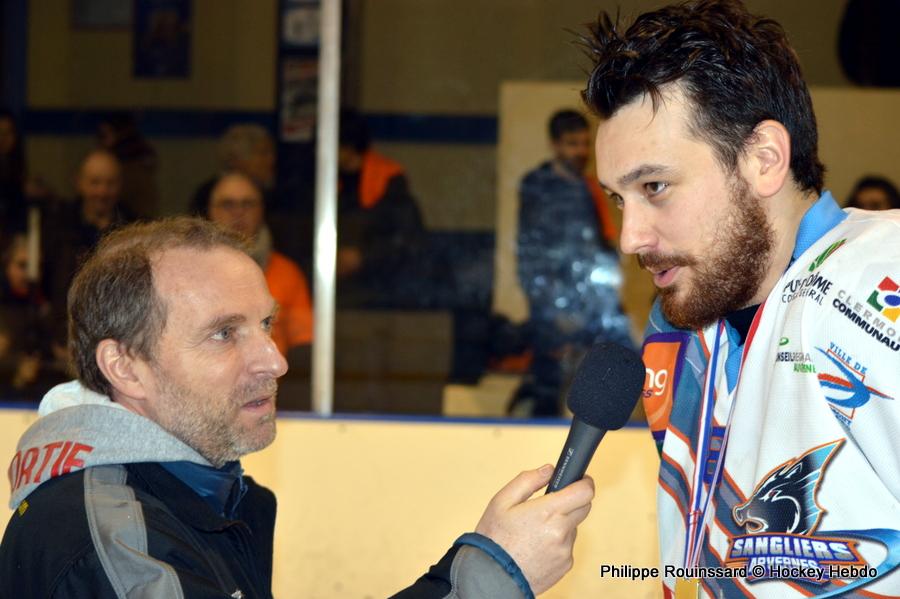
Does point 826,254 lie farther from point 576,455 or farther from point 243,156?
point 243,156

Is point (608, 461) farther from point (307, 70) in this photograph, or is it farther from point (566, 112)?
point (307, 70)

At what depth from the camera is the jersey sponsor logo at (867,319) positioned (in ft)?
4.00

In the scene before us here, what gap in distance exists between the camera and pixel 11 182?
154 inches

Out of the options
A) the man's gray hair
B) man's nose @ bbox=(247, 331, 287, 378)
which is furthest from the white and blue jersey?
the man's gray hair

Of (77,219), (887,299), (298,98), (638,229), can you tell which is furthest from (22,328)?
(887,299)

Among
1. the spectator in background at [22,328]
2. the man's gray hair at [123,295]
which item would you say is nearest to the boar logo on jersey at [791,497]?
the man's gray hair at [123,295]

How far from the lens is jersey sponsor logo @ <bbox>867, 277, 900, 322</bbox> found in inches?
48.1

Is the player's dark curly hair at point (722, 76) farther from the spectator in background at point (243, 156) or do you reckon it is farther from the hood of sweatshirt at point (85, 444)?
the spectator in background at point (243, 156)

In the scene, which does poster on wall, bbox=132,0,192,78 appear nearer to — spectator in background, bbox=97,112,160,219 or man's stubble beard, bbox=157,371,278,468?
spectator in background, bbox=97,112,160,219

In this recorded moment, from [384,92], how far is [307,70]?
0.94 ft

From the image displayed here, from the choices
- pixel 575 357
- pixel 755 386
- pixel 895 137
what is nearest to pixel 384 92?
pixel 575 357

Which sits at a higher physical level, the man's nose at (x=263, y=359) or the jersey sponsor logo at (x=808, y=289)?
the jersey sponsor logo at (x=808, y=289)

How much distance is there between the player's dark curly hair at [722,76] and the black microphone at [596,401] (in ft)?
0.98

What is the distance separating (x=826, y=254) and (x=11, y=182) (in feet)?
10.8
